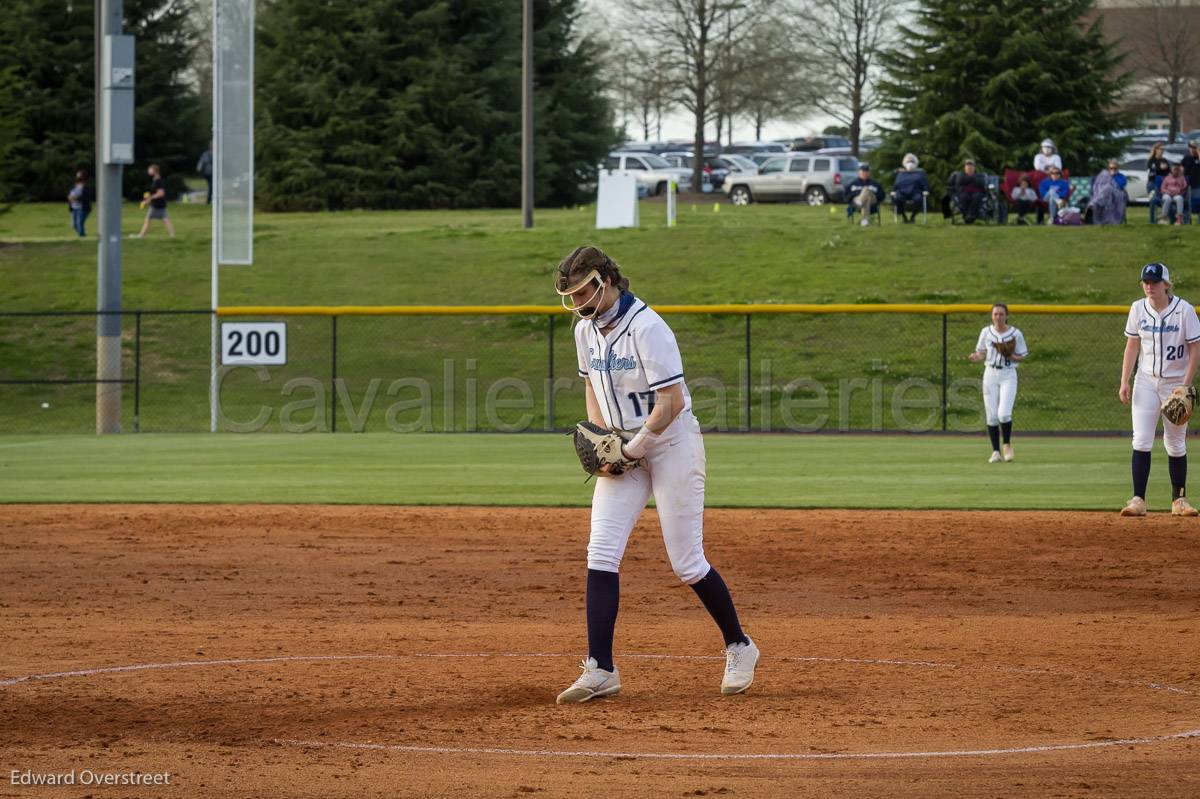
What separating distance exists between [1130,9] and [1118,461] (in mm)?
53355

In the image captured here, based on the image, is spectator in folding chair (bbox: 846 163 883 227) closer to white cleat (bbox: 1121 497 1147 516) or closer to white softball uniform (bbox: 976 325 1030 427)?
white softball uniform (bbox: 976 325 1030 427)

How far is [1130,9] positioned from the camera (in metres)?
66.7

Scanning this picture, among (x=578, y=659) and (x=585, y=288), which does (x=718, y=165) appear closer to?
(x=578, y=659)

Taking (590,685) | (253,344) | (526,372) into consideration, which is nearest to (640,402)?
(590,685)

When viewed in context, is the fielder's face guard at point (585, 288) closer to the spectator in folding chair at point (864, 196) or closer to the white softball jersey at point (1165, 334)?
the white softball jersey at point (1165, 334)

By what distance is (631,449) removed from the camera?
7082 millimetres

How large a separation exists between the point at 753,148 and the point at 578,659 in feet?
223

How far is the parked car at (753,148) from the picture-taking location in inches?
2837

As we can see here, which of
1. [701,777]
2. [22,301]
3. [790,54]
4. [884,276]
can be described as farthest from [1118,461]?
[790,54]

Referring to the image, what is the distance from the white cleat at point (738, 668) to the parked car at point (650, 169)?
47996mm

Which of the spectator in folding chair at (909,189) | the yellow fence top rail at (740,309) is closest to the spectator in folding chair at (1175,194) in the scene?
the spectator in folding chair at (909,189)

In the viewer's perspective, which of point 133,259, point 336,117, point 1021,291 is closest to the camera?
point 1021,291

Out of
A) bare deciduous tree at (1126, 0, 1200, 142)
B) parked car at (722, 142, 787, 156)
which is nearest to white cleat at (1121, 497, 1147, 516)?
bare deciduous tree at (1126, 0, 1200, 142)

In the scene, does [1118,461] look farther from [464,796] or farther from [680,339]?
[464,796]
